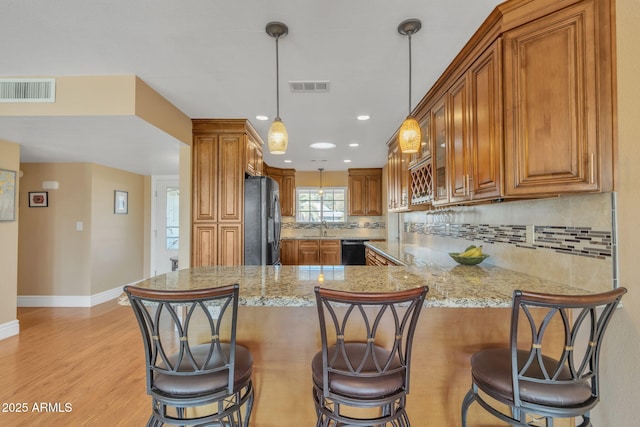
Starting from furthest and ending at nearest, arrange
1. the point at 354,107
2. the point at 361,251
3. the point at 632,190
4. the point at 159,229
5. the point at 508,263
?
the point at 361,251 → the point at 159,229 → the point at 354,107 → the point at 508,263 → the point at 632,190

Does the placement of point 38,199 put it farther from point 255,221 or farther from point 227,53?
point 227,53

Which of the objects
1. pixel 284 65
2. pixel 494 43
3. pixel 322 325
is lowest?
pixel 322 325

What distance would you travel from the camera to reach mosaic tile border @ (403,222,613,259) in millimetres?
1419

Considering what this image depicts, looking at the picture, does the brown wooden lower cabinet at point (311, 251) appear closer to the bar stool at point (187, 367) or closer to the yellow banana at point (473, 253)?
the yellow banana at point (473, 253)

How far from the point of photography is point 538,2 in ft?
4.89

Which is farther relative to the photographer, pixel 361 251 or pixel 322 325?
pixel 361 251

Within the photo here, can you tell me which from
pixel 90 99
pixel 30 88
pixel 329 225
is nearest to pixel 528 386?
pixel 90 99

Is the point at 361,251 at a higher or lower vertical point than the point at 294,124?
lower

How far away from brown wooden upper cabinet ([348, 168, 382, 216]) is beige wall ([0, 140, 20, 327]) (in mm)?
5215

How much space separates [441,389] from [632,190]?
133cm

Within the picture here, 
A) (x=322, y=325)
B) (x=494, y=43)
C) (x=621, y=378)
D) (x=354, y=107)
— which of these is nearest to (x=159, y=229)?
(x=354, y=107)

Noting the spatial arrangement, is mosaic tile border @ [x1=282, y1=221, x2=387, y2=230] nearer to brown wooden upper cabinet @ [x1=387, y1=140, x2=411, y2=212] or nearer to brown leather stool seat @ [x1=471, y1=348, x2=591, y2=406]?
brown wooden upper cabinet @ [x1=387, y1=140, x2=411, y2=212]

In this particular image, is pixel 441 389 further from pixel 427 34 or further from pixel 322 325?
pixel 427 34

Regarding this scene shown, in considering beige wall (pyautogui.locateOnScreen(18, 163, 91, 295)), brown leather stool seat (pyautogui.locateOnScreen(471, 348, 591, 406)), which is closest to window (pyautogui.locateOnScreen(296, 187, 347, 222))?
beige wall (pyautogui.locateOnScreen(18, 163, 91, 295))
